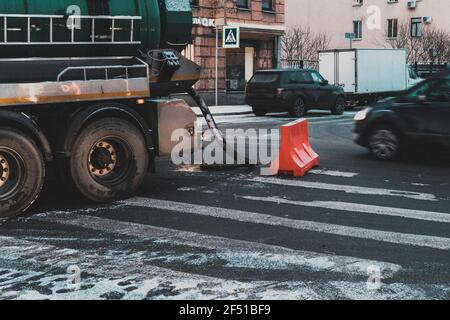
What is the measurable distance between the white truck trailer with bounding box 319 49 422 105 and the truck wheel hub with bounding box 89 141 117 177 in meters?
21.1

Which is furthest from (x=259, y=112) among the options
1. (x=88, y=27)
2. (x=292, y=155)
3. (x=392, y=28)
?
(x=392, y=28)

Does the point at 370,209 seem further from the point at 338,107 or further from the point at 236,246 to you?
the point at 338,107

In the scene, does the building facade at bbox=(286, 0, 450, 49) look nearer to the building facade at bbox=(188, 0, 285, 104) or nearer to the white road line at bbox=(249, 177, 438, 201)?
the building facade at bbox=(188, 0, 285, 104)

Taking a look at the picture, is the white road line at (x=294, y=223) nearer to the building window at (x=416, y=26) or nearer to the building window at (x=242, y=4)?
the building window at (x=242, y=4)

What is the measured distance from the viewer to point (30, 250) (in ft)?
18.0

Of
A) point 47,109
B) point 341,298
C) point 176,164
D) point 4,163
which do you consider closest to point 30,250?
point 4,163

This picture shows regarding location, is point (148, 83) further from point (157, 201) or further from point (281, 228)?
point (281, 228)

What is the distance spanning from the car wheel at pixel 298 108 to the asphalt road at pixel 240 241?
13270 mm

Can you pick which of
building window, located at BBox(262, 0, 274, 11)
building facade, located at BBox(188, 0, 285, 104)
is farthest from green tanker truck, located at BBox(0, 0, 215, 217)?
building window, located at BBox(262, 0, 274, 11)

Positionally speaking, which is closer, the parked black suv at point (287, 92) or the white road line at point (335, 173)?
the white road line at point (335, 173)

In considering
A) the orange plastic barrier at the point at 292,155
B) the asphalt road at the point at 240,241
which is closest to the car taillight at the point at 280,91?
the orange plastic barrier at the point at 292,155

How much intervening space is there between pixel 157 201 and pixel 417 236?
125 inches

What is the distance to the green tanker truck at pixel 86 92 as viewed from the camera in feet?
22.3

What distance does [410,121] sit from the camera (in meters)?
10.6
